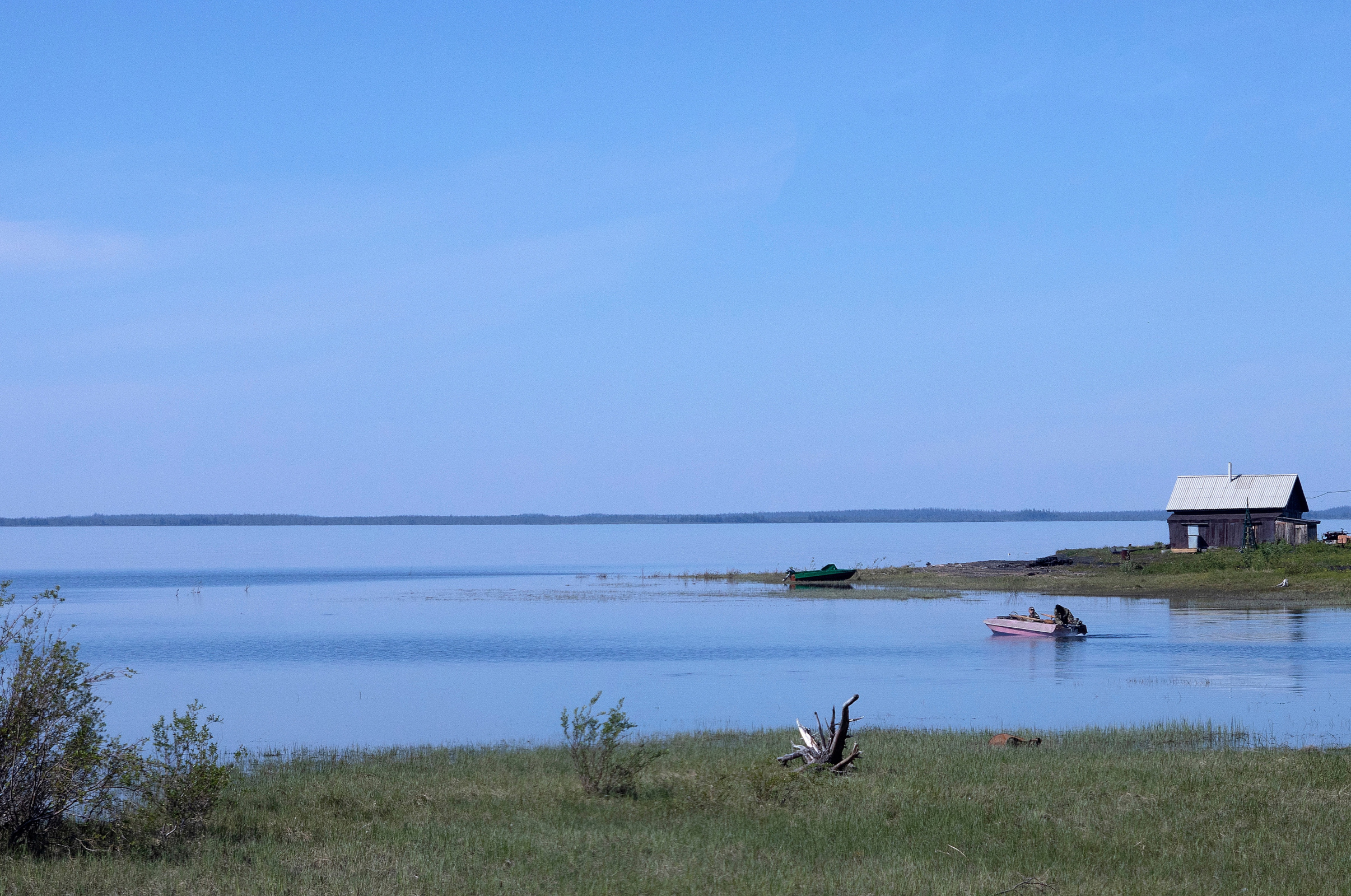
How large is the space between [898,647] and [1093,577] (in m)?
33.4

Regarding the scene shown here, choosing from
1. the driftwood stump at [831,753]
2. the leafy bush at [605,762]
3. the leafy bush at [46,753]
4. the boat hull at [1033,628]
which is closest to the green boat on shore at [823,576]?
the boat hull at [1033,628]

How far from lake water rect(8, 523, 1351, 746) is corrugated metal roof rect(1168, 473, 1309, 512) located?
24648 mm

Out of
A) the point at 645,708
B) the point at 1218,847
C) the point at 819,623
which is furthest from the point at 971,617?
the point at 1218,847

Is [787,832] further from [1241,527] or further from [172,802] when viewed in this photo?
[1241,527]

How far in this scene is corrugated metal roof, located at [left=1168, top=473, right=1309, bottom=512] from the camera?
85625 mm

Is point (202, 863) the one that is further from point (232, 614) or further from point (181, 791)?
point (232, 614)

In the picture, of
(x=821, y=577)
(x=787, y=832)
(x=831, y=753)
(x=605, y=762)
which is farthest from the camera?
(x=821, y=577)

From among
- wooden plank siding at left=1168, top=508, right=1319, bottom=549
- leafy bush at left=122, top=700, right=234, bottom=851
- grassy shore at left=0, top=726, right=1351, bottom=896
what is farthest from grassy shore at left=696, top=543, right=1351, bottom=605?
leafy bush at left=122, top=700, right=234, bottom=851

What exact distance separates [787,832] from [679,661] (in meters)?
29.9

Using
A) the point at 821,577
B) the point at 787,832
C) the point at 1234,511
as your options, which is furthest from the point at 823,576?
the point at 787,832

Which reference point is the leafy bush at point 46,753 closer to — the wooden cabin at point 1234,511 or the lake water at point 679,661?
the lake water at point 679,661

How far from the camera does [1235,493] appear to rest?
86562mm

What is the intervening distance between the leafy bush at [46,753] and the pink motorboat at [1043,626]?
1612 inches

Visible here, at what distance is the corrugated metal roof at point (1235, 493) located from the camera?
85.6 meters
